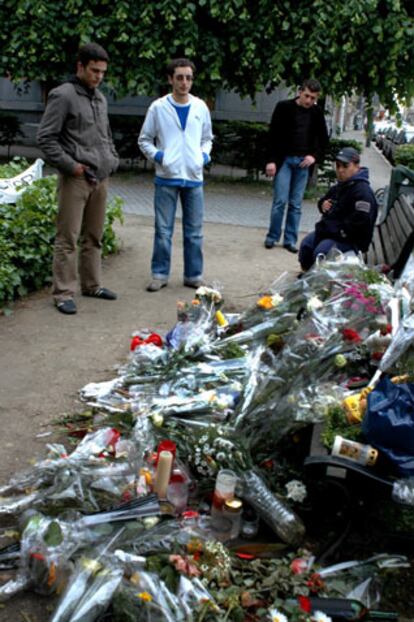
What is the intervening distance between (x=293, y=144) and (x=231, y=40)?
5361mm

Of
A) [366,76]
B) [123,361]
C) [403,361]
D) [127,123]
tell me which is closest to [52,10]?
[127,123]

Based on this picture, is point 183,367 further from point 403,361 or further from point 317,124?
point 317,124

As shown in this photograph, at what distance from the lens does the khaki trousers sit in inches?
212

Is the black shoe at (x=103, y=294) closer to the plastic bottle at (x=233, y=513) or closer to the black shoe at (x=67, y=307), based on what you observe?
the black shoe at (x=67, y=307)

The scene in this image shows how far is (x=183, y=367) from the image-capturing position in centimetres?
386

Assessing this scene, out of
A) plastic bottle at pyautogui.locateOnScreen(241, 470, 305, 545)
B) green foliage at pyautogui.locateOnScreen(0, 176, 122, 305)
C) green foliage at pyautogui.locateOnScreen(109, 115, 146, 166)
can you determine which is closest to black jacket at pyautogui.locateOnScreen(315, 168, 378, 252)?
green foliage at pyautogui.locateOnScreen(0, 176, 122, 305)

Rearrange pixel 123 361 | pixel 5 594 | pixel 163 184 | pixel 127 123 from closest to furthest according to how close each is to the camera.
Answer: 1. pixel 5 594
2. pixel 123 361
3. pixel 163 184
4. pixel 127 123

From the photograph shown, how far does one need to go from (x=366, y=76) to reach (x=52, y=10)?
616 cm

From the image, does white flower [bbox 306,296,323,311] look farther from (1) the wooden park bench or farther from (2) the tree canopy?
(2) the tree canopy

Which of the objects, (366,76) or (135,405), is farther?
(366,76)

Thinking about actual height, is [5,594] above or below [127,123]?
below

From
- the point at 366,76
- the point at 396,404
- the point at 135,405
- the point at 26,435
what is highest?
the point at 366,76

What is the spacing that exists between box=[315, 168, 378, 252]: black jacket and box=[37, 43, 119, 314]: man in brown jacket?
196cm

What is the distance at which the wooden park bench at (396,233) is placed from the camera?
16.8 ft
